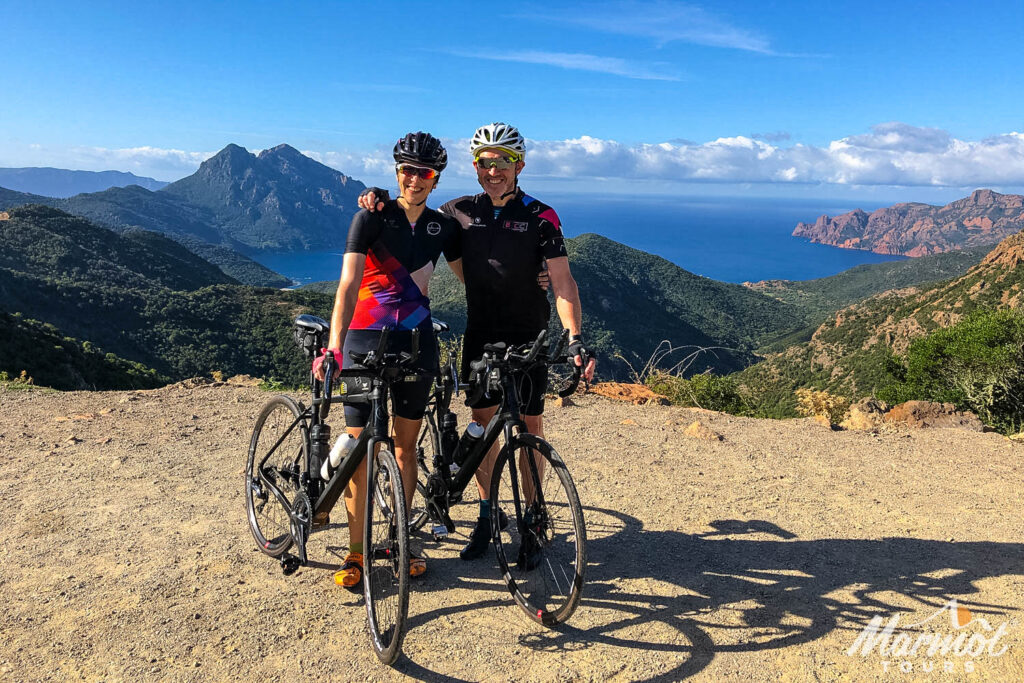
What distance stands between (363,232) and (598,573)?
2339 millimetres

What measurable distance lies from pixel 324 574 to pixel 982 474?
18.0 feet

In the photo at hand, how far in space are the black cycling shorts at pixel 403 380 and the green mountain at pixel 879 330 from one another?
127ft

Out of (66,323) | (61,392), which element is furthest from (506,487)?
(66,323)

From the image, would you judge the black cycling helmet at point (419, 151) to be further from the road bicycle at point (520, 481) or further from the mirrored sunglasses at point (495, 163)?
the road bicycle at point (520, 481)

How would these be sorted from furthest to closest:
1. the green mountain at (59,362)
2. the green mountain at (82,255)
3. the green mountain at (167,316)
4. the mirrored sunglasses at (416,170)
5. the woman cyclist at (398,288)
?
the green mountain at (82,255) < the green mountain at (167,316) < the green mountain at (59,362) < the mirrored sunglasses at (416,170) < the woman cyclist at (398,288)

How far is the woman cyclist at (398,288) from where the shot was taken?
2.96 meters

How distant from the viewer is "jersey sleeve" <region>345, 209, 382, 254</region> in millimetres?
2934

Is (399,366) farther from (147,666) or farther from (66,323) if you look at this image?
(66,323)

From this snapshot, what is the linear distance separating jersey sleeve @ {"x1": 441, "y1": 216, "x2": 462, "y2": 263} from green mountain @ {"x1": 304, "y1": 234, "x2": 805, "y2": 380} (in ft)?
189

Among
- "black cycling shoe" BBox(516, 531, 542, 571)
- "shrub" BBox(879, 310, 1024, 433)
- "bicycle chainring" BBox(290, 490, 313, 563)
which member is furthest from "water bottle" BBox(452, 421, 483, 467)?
"shrub" BBox(879, 310, 1024, 433)

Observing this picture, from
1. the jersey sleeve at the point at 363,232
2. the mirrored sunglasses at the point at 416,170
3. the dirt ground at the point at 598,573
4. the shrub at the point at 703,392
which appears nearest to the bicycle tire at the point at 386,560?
the dirt ground at the point at 598,573

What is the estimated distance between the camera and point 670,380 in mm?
9531

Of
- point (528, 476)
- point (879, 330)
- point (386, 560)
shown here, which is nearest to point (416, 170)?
point (528, 476)

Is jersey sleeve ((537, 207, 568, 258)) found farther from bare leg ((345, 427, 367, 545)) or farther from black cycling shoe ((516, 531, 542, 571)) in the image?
black cycling shoe ((516, 531, 542, 571))
